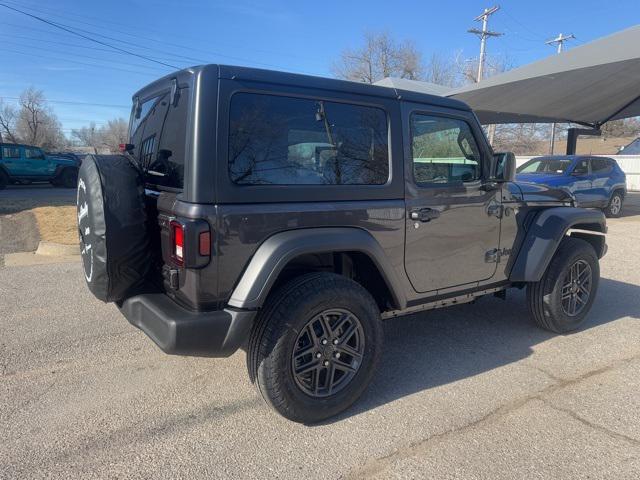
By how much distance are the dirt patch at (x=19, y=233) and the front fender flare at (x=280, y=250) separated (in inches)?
254

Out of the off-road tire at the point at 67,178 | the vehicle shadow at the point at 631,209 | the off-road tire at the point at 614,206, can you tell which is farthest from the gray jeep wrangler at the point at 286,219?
the off-road tire at the point at 67,178

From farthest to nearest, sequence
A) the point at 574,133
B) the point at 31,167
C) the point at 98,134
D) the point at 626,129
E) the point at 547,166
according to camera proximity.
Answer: the point at 98,134
the point at 626,129
the point at 31,167
the point at 574,133
the point at 547,166

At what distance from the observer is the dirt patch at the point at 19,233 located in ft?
24.8

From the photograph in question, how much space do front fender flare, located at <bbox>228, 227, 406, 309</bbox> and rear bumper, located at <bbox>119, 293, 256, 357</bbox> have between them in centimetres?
9

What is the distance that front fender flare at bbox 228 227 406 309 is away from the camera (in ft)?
8.05

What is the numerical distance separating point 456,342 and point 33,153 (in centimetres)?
2129

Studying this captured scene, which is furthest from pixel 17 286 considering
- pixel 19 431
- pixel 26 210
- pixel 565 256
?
pixel 26 210

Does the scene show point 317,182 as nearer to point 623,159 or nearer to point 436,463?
point 436,463

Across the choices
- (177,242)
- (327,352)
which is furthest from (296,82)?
(327,352)

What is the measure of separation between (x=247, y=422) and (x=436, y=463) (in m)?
1.10

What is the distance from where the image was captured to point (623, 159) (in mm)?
26062

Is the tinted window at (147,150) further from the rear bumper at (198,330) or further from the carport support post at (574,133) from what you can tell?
the carport support post at (574,133)

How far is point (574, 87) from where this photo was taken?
12.4 metres

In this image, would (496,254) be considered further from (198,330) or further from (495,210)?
(198,330)
